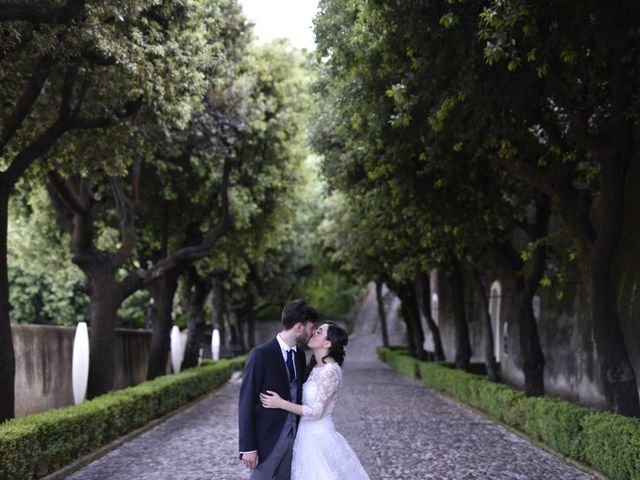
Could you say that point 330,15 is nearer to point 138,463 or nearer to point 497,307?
point 138,463

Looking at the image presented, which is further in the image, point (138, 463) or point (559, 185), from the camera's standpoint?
point (559, 185)

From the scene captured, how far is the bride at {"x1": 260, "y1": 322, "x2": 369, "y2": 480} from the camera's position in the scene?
5.03 meters

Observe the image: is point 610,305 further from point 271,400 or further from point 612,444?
point 271,400

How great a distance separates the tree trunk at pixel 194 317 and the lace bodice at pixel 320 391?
19772mm

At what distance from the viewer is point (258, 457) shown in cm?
493

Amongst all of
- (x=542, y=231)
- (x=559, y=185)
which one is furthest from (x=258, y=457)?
(x=542, y=231)

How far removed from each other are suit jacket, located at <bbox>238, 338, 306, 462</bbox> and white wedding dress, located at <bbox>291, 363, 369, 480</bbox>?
194 millimetres

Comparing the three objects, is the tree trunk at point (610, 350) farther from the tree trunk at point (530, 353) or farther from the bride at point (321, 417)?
the bride at point (321, 417)

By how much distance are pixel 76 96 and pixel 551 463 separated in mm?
9088

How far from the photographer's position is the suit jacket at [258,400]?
4.89 meters

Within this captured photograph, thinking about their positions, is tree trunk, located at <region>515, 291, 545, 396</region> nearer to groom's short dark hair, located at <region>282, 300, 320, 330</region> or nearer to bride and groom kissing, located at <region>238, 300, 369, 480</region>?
bride and groom kissing, located at <region>238, 300, 369, 480</region>

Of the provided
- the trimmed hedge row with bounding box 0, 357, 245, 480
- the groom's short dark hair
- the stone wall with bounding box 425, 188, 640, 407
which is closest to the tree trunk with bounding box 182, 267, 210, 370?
the trimmed hedge row with bounding box 0, 357, 245, 480

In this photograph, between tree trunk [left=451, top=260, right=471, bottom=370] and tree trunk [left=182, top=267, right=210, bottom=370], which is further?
tree trunk [left=182, top=267, right=210, bottom=370]

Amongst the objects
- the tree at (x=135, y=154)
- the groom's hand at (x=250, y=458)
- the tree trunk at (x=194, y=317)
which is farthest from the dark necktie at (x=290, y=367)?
the tree trunk at (x=194, y=317)
